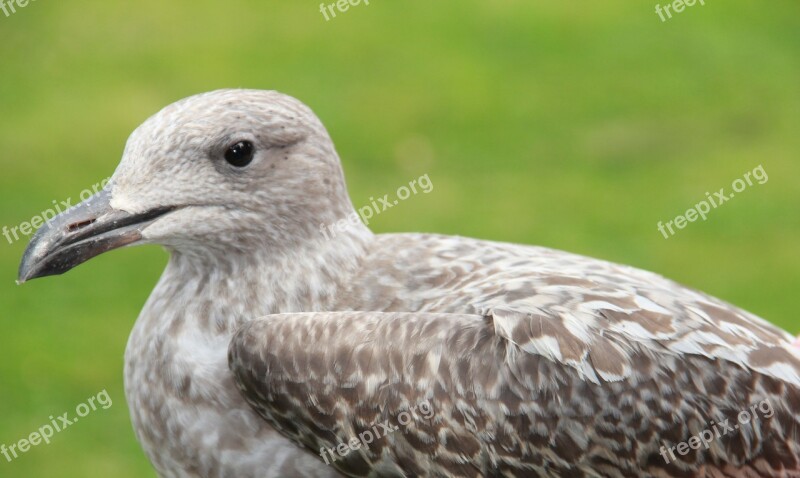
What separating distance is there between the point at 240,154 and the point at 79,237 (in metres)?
0.59

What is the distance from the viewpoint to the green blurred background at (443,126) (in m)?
8.04

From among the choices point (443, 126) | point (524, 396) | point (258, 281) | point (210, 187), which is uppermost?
point (210, 187)

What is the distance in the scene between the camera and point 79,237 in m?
3.75

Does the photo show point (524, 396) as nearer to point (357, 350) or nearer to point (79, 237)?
point (357, 350)

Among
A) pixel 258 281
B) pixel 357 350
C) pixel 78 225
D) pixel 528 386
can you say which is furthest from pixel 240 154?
pixel 528 386

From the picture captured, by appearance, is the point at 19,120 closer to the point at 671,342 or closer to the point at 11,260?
the point at 11,260

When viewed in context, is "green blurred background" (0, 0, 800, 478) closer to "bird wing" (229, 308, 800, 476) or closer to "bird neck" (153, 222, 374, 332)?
"bird neck" (153, 222, 374, 332)

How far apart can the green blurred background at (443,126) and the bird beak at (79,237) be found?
353 centimetres

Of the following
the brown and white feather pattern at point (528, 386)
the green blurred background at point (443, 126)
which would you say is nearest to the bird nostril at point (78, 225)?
the brown and white feather pattern at point (528, 386)

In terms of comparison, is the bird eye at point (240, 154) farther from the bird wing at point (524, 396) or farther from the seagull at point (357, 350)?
the bird wing at point (524, 396)

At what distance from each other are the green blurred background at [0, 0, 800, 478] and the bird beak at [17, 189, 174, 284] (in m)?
3.53

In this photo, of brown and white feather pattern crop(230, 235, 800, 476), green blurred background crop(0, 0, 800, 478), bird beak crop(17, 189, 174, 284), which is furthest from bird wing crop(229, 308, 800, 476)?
green blurred background crop(0, 0, 800, 478)

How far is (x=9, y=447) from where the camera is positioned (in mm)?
7043

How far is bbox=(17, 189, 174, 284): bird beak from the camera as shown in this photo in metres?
3.73
